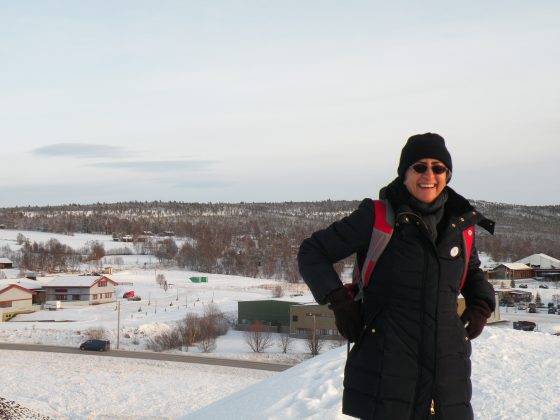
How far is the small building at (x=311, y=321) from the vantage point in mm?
38344

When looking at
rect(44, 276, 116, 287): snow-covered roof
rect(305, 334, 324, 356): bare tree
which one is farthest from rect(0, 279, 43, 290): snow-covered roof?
rect(305, 334, 324, 356): bare tree

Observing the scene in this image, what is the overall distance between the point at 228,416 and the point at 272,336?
32.4 meters

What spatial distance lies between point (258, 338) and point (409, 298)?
3306 centimetres

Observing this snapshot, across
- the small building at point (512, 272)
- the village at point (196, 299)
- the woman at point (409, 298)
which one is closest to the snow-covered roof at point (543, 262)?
the village at point (196, 299)

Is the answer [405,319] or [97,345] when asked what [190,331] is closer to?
[97,345]

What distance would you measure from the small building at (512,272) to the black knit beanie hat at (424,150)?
78.1 meters

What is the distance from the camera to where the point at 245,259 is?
349 ft

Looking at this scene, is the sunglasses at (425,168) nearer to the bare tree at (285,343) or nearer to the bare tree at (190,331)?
the bare tree at (285,343)

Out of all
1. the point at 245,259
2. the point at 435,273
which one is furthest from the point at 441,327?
the point at 245,259

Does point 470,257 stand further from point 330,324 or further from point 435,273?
point 330,324

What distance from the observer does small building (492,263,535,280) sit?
77.0m

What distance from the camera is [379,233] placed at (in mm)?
3160

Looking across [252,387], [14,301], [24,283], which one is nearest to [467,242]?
[252,387]

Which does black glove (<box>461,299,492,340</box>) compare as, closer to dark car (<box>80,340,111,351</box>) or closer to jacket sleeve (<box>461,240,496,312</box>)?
jacket sleeve (<box>461,240,496,312</box>)
